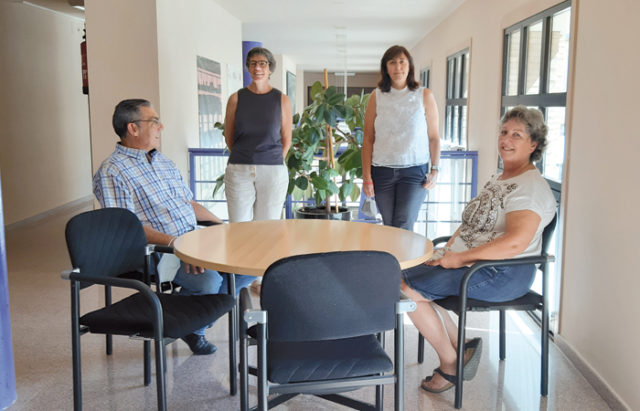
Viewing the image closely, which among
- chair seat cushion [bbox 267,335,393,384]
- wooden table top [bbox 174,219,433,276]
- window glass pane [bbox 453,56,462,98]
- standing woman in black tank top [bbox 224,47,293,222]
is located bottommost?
chair seat cushion [bbox 267,335,393,384]

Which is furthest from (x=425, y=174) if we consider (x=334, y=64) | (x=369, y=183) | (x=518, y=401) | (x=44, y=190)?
(x=334, y=64)

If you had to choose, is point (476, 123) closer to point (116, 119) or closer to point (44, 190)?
point (116, 119)

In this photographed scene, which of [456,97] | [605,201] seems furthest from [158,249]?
[456,97]

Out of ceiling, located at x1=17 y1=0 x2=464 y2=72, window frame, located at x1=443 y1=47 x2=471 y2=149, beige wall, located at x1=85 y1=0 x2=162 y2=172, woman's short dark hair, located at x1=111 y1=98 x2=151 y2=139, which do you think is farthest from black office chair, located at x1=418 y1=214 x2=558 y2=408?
ceiling, located at x1=17 y1=0 x2=464 y2=72

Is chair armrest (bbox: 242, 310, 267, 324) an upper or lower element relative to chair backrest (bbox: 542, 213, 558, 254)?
lower

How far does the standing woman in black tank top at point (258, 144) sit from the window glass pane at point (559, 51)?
1.72 metres

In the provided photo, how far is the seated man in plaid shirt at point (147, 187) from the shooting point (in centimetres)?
292

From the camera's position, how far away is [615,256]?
263cm

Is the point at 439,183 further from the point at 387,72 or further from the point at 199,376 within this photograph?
the point at 199,376

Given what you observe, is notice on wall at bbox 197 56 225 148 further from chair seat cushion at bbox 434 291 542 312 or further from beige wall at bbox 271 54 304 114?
beige wall at bbox 271 54 304 114

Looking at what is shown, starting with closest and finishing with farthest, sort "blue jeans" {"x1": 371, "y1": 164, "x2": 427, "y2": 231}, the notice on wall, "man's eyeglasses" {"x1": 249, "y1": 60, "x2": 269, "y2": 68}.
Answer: "blue jeans" {"x1": 371, "y1": 164, "x2": 427, "y2": 231}
"man's eyeglasses" {"x1": 249, "y1": 60, "x2": 269, "y2": 68}
the notice on wall

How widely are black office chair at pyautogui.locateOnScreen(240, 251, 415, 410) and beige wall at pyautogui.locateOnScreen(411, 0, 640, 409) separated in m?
1.15

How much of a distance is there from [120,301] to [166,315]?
0.88 feet

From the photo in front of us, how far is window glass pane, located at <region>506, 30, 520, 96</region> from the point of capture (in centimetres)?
496
